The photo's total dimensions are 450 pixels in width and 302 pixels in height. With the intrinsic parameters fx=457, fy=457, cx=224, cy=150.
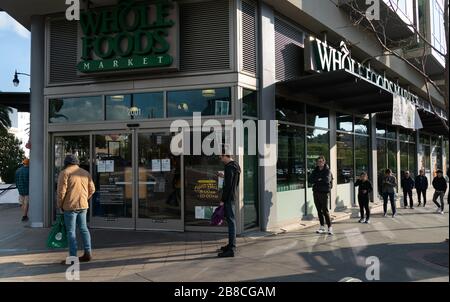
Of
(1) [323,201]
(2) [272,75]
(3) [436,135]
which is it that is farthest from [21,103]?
(3) [436,135]

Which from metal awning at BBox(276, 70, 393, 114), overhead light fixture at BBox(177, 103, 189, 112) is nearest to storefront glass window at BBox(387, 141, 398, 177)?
metal awning at BBox(276, 70, 393, 114)

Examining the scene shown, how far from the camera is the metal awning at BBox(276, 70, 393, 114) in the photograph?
405 inches

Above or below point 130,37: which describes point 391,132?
below

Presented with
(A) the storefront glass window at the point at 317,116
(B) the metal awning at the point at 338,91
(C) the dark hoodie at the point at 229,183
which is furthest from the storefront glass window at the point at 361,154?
(C) the dark hoodie at the point at 229,183

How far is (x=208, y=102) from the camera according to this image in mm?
9781

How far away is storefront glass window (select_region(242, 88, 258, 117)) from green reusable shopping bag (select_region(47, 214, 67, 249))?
4321 mm

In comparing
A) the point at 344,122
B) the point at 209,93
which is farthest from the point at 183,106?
the point at 344,122

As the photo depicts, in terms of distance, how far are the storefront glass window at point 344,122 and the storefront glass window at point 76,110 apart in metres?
7.44

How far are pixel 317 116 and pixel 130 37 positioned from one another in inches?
228

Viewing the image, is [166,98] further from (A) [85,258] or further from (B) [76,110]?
(A) [85,258]

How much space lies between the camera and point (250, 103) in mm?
10078

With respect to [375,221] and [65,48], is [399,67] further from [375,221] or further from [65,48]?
[65,48]

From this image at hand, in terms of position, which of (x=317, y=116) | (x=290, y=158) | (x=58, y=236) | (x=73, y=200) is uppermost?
(x=317, y=116)

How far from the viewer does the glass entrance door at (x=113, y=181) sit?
1037 cm
